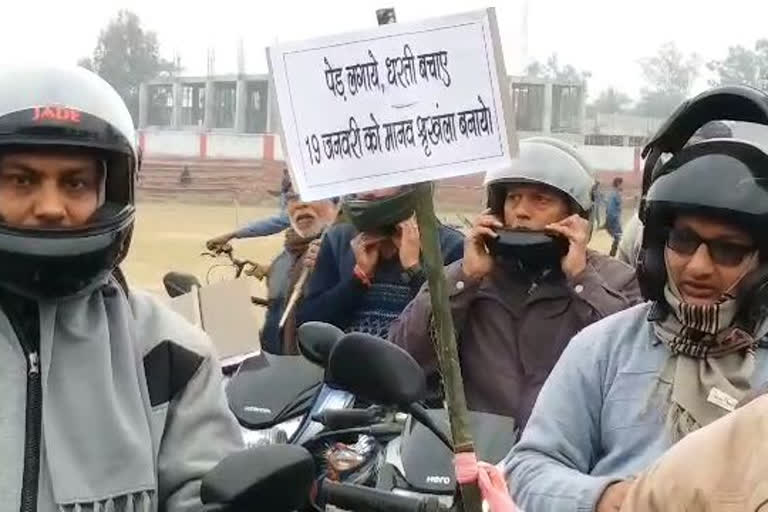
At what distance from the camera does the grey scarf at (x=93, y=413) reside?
227cm

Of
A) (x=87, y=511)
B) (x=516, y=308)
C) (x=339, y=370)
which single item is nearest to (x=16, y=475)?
(x=87, y=511)

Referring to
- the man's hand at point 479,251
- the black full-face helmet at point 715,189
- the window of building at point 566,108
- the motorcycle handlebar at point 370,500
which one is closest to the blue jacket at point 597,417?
the black full-face helmet at point 715,189

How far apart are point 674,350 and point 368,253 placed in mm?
2061

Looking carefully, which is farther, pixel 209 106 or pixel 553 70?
pixel 553 70

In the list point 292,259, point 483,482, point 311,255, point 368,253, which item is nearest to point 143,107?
point 292,259

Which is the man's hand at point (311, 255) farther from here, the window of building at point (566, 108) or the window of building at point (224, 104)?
the window of building at point (224, 104)

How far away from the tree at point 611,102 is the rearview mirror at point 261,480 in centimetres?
7156

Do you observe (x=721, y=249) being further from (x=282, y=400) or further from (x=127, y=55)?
(x=127, y=55)

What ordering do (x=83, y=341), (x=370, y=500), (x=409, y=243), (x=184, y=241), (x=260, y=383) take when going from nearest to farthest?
(x=83, y=341) → (x=370, y=500) → (x=260, y=383) → (x=409, y=243) → (x=184, y=241)

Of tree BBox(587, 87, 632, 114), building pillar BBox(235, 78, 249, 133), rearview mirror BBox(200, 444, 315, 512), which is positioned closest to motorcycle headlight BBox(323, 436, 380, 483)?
rearview mirror BBox(200, 444, 315, 512)

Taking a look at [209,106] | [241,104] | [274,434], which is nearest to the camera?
[274,434]

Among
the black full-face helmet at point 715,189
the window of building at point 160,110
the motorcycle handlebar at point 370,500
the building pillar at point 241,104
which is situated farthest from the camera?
the window of building at point 160,110

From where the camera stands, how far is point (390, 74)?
2.28 metres

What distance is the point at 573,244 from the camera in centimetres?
404
